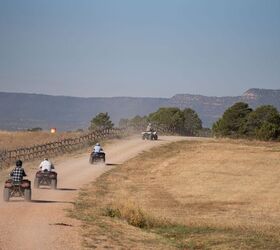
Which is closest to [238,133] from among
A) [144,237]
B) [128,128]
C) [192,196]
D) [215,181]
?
[128,128]

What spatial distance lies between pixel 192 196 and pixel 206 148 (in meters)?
30.7

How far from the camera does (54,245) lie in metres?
17.1

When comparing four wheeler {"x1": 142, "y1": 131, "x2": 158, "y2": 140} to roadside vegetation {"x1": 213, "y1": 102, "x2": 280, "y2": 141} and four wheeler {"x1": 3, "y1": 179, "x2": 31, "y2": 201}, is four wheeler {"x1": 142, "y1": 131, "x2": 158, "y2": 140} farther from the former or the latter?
four wheeler {"x1": 3, "y1": 179, "x2": 31, "y2": 201}

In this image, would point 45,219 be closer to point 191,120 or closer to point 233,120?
point 233,120

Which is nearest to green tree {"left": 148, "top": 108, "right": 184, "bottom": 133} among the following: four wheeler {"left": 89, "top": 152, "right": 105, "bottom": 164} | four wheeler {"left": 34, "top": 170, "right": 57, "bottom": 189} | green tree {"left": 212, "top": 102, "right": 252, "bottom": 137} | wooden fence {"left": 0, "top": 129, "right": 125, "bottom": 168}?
green tree {"left": 212, "top": 102, "right": 252, "bottom": 137}

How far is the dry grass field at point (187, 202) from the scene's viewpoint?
65.7 ft

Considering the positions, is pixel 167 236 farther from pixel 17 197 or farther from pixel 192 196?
pixel 192 196

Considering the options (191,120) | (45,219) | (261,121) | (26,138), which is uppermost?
(191,120)

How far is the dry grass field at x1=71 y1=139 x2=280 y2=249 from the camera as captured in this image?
2002 cm

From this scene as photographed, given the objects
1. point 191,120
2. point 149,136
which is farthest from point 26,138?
point 191,120

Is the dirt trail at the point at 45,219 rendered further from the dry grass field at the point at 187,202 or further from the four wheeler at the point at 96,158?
the four wheeler at the point at 96,158

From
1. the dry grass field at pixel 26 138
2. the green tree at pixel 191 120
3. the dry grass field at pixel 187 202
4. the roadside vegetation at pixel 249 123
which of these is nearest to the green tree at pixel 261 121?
the roadside vegetation at pixel 249 123

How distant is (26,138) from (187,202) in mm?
53947

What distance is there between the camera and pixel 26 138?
278 ft
